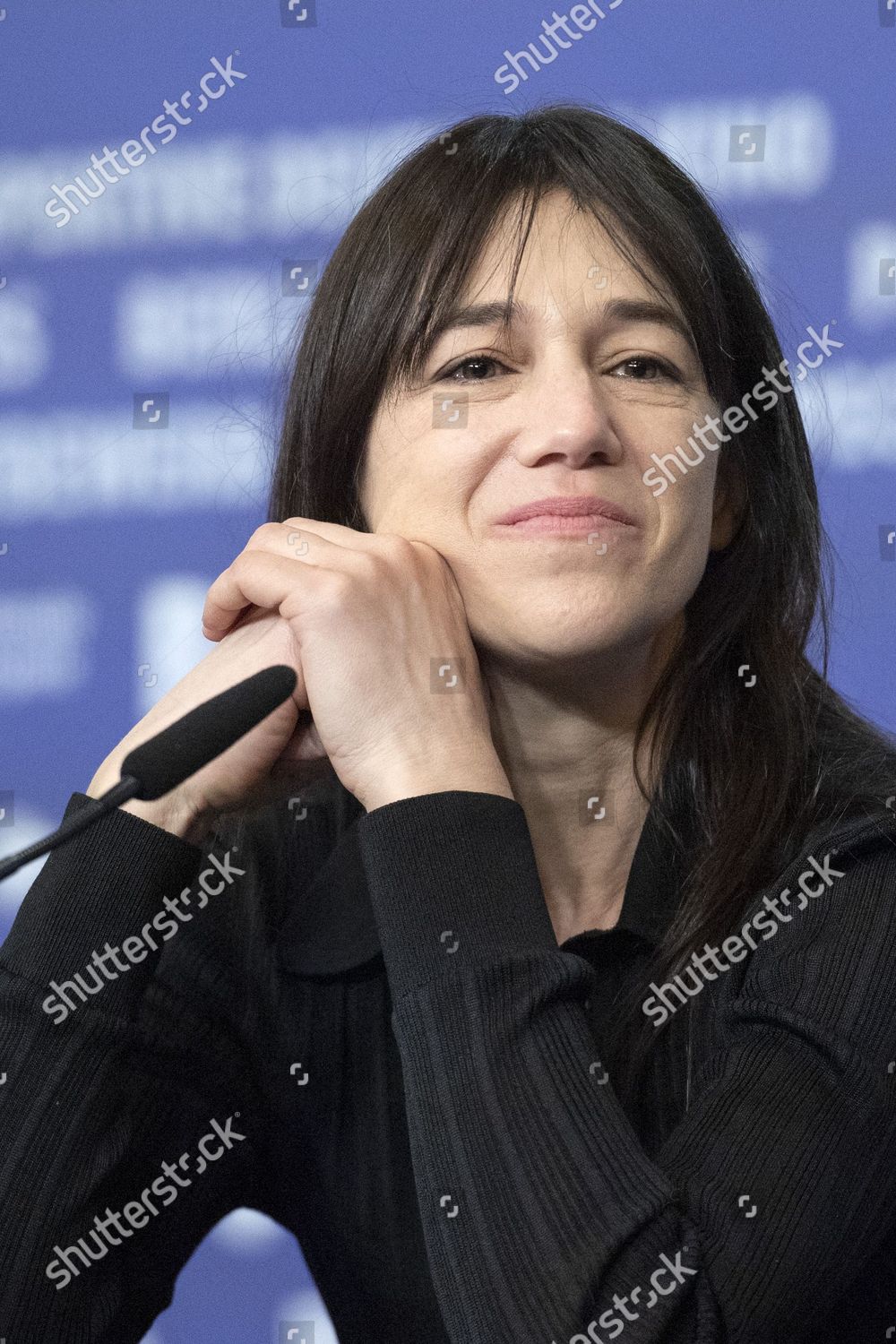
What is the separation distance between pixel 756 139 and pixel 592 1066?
109cm

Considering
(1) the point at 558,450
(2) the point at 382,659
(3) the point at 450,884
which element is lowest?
(3) the point at 450,884

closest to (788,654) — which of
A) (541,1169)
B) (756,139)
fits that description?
(541,1169)

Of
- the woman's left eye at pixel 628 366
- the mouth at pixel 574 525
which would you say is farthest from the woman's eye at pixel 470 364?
the mouth at pixel 574 525

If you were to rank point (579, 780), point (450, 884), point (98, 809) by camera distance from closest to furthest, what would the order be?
point (98, 809), point (450, 884), point (579, 780)

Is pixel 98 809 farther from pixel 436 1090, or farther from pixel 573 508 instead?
pixel 573 508

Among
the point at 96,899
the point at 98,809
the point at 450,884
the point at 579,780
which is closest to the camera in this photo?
the point at 98,809

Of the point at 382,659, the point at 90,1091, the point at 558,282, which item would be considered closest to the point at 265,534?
the point at 382,659

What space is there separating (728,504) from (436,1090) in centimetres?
53

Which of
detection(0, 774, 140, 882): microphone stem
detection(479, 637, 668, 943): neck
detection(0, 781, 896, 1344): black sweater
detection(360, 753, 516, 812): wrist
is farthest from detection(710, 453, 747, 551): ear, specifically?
detection(0, 774, 140, 882): microphone stem

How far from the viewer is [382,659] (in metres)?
0.88

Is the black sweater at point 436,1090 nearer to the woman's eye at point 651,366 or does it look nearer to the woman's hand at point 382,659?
the woman's hand at point 382,659

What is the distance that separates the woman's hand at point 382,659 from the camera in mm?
850

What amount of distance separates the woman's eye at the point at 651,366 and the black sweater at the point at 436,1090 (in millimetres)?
287

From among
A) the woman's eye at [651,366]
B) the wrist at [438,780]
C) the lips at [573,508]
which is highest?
the woman's eye at [651,366]
